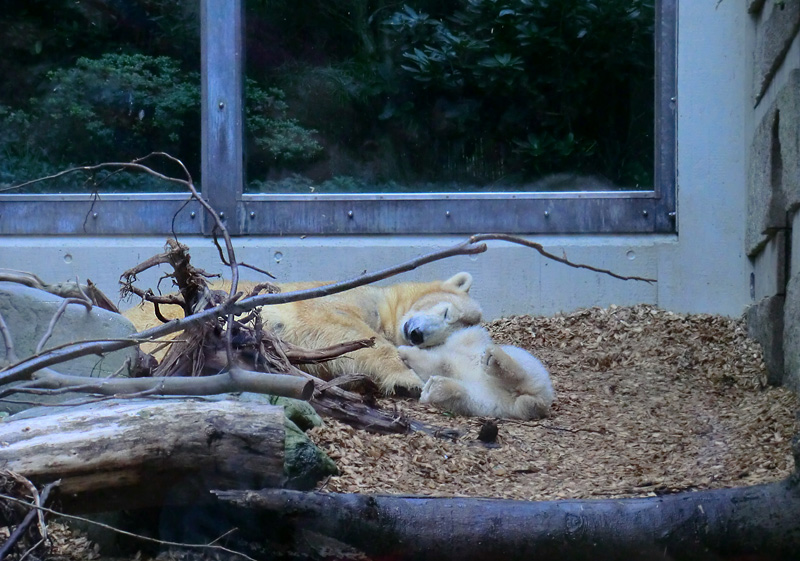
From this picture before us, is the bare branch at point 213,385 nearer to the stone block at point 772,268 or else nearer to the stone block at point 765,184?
the stone block at point 772,268

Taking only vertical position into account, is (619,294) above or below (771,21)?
below

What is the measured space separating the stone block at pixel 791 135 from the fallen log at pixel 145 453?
7.81 ft

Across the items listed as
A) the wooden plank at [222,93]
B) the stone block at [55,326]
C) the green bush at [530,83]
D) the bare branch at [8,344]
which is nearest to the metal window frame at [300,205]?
the wooden plank at [222,93]

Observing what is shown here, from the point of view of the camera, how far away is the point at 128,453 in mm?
2115

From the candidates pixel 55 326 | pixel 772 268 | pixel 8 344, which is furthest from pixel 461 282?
pixel 8 344

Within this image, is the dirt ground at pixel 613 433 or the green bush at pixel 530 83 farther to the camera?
the green bush at pixel 530 83

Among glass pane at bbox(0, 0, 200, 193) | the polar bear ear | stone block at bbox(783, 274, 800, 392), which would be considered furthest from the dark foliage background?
stone block at bbox(783, 274, 800, 392)

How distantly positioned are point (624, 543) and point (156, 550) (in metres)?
1.12

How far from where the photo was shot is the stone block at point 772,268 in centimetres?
385

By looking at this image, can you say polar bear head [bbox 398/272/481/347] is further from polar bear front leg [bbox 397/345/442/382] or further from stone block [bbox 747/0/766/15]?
stone block [bbox 747/0/766/15]

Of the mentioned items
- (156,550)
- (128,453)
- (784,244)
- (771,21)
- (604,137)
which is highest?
(771,21)

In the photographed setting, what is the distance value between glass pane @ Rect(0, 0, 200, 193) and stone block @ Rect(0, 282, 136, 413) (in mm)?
1844

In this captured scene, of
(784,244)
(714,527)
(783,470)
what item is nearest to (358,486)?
(714,527)

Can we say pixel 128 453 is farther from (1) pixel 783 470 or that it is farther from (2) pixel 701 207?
(2) pixel 701 207
